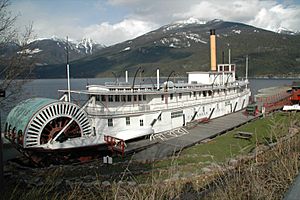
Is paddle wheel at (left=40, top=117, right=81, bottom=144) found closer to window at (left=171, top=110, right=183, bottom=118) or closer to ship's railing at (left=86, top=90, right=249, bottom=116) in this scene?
ship's railing at (left=86, top=90, right=249, bottom=116)

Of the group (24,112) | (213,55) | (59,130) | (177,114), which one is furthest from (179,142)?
(213,55)

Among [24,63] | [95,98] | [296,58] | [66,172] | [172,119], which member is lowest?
[66,172]

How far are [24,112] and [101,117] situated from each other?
17.5ft

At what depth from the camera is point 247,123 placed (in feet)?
83.5

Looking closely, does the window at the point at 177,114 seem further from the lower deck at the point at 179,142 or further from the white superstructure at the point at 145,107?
the lower deck at the point at 179,142

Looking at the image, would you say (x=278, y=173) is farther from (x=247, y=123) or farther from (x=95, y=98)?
(x=247, y=123)

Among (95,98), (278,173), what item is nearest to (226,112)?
(95,98)

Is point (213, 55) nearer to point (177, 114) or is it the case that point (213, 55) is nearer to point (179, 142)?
point (177, 114)

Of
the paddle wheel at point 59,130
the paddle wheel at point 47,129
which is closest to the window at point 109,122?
the paddle wheel at point 47,129

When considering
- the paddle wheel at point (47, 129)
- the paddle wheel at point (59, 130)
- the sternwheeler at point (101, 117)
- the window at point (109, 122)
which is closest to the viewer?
the paddle wheel at point (47, 129)

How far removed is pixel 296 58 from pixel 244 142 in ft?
623

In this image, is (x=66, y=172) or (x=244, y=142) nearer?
(x=66, y=172)

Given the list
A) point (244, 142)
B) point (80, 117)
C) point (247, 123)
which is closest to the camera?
point (244, 142)

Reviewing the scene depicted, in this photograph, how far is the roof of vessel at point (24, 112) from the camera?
18.1 m
